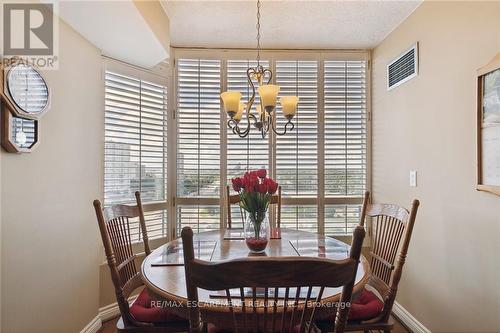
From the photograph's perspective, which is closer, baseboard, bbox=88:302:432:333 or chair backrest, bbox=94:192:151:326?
chair backrest, bbox=94:192:151:326

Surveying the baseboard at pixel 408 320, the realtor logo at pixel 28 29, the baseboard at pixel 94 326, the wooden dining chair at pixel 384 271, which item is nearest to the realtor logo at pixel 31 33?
the realtor logo at pixel 28 29

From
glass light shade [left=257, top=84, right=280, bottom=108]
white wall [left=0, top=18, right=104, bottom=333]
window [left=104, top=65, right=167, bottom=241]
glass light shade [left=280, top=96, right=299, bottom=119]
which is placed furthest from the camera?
window [left=104, top=65, right=167, bottom=241]

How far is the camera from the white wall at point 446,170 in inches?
65.2

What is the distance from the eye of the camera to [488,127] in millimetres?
1593

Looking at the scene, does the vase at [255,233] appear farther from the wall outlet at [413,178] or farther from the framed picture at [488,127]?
the wall outlet at [413,178]

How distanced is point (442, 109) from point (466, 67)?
1.00ft

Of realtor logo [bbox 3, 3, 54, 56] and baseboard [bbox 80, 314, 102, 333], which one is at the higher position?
realtor logo [bbox 3, 3, 54, 56]

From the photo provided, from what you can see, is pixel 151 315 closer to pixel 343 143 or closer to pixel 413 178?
pixel 413 178

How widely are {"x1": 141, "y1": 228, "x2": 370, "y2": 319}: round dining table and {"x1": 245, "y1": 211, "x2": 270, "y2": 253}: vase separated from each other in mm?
48

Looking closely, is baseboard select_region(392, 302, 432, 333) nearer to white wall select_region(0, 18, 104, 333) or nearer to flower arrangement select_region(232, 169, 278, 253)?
flower arrangement select_region(232, 169, 278, 253)

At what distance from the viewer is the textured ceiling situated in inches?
87.7

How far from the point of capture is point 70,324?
2025mm

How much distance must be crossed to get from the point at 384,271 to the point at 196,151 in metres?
1.94

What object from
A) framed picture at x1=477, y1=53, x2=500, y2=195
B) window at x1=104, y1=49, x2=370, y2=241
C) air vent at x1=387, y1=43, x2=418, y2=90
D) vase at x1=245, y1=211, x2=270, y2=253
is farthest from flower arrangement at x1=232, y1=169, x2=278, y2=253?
air vent at x1=387, y1=43, x2=418, y2=90
